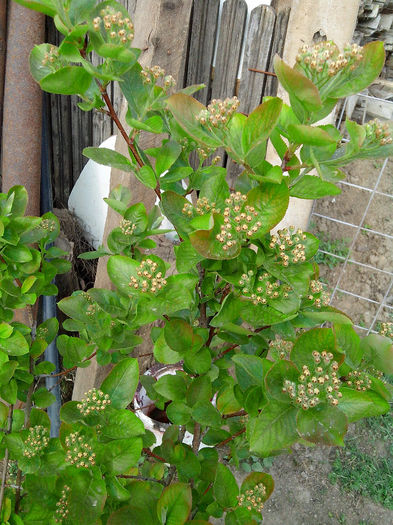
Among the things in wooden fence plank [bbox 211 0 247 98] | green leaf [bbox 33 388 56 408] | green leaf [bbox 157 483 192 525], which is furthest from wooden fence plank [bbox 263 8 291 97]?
green leaf [bbox 157 483 192 525]

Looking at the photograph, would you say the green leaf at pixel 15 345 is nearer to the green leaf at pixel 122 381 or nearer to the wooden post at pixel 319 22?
the green leaf at pixel 122 381

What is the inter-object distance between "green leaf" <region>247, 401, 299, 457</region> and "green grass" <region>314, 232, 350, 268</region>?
10.1ft

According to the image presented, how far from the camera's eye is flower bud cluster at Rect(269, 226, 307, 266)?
2.30 feet

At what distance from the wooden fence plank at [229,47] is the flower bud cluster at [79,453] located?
1.74 meters

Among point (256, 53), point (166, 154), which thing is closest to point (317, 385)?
point (166, 154)

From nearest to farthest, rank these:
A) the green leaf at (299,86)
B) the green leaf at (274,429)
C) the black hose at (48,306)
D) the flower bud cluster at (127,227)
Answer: the green leaf at (299,86) → the green leaf at (274,429) → the flower bud cluster at (127,227) → the black hose at (48,306)

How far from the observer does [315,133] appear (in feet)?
1.92

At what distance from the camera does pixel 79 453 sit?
0.83m

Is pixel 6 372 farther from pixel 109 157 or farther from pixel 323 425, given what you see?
pixel 323 425

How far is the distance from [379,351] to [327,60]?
47cm

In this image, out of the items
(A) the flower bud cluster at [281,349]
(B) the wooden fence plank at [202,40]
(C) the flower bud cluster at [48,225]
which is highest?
(B) the wooden fence plank at [202,40]

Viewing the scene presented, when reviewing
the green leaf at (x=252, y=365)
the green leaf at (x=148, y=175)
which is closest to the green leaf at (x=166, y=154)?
the green leaf at (x=148, y=175)

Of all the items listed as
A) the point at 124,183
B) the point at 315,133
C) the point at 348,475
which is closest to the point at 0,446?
the point at 124,183

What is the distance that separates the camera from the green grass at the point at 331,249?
3754 mm
